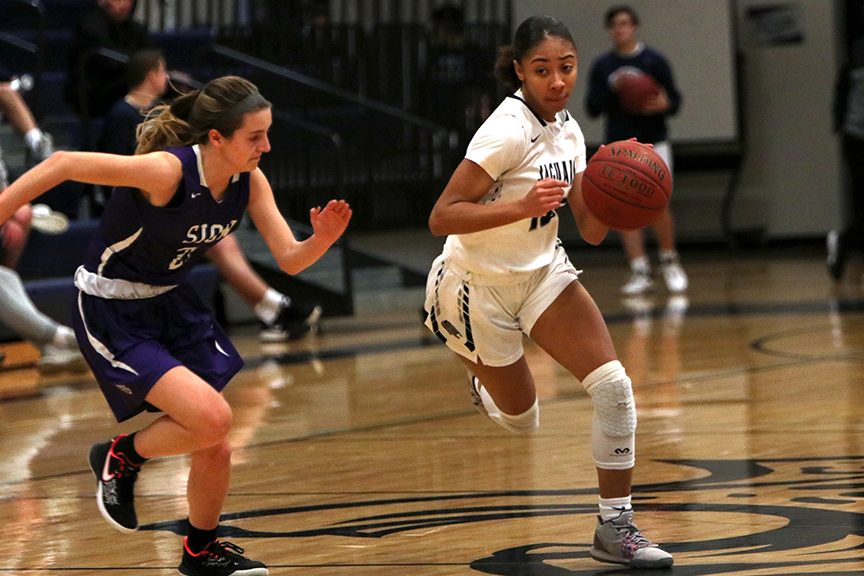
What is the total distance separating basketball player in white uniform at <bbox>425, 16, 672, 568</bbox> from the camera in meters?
4.25

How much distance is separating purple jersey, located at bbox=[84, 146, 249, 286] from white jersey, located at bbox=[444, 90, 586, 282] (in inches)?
27.8

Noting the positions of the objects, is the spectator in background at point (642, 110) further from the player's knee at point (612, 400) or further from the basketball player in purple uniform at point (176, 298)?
the basketball player in purple uniform at point (176, 298)

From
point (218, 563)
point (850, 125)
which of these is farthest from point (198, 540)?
point (850, 125)

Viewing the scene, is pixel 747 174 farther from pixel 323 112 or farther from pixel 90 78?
pixel 90 78

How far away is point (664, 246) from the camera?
1219 cm

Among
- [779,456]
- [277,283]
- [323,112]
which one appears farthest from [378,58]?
[779,456]

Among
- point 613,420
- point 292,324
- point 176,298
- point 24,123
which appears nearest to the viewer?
point 613,420

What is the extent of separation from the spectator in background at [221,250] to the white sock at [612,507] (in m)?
4.92

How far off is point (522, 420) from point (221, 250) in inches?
204

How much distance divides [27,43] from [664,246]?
514 cm

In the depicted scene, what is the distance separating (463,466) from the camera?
5719mm

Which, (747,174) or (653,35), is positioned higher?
(653,35)

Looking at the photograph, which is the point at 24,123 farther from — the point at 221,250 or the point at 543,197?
the point at 543,197

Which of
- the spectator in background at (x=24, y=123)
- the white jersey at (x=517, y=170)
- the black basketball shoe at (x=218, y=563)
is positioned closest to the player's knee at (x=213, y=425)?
the black basketball shoe at (x=218, y=563)
